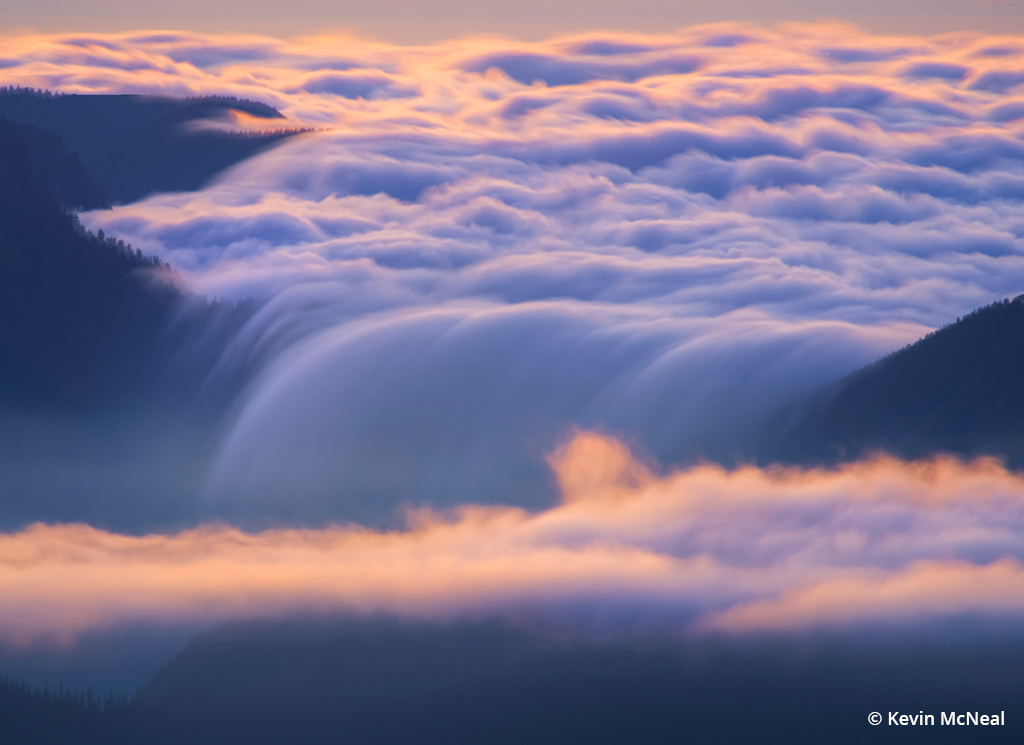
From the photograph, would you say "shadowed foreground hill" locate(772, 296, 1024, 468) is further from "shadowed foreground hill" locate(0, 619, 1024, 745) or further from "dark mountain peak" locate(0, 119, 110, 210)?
"dark mountain peak" locate(0, 119, 110, 210)

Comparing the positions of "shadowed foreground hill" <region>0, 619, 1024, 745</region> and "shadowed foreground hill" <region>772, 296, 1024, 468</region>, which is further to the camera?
"shadowed foreground hill" <region>772, 296, 1024, 468</region>

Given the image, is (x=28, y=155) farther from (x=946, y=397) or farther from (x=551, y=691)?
(x=946, y=397)

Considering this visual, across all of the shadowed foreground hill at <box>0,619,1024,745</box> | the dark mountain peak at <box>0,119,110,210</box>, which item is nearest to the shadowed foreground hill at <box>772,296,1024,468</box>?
the shadowed foreground hill at <box>0,619,1024,745</box>

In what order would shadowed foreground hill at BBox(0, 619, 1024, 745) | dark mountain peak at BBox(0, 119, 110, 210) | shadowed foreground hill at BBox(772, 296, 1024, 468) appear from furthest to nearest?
dark mountain peak at BBox(0, 119, 110, 210)
shadowed foreground hill at BBox(772, 296, 1024, 468)
shadowed foreground hill at BBox(0, 619, 1024, 745)

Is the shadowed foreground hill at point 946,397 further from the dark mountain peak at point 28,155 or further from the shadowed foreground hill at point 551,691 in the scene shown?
the dark mountain peak at point 28,155

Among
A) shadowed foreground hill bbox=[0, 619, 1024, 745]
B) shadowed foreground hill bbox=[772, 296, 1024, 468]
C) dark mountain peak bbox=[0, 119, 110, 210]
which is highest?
dark mountain peak bbox=[0, 119, 110, 210]

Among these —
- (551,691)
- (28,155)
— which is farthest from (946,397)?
(28,155)

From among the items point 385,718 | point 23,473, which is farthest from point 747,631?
point 23,473

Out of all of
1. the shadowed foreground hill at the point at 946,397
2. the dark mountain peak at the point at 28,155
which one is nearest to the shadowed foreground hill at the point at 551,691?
the shadowed foreground hill at the point at 946,397
